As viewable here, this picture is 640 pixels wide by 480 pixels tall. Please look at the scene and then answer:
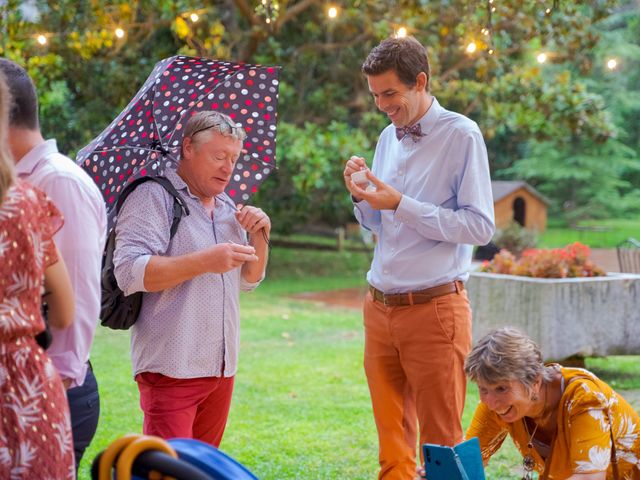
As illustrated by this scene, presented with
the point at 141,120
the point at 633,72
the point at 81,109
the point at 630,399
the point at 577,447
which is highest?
the point at 633,72

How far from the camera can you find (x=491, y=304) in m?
7.75

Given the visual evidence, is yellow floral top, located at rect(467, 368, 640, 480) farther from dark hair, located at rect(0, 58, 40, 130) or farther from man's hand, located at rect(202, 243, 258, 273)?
dark hair, located at rect(0, 58, 40, 130)

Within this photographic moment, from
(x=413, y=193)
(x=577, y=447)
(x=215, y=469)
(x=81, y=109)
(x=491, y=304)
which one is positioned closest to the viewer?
(x=215, y=469)

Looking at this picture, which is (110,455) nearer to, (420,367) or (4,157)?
(4,157)

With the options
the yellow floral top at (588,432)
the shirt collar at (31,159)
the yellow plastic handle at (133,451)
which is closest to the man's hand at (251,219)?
the shirt collar at (31,159)

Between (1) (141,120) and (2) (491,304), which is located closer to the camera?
(1) (141,120)

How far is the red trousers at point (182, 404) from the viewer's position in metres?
3.17

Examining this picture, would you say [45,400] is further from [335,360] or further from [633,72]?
[633,72]

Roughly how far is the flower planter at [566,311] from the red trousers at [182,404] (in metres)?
4.56

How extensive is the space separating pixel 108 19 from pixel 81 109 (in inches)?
247

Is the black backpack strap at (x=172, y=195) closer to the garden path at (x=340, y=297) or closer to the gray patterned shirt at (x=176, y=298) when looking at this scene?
the gray patterned shirt at (x=176, y=298)

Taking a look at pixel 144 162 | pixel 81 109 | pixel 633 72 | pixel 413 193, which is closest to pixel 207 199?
pixel 144 162

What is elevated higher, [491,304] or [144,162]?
[144,162]

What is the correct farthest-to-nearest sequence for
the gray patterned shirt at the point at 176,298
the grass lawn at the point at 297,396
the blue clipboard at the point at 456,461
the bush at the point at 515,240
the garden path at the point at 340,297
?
the bush at the point at 515,240
the garden path at the point at 340,297
the grass lawn at the point at 297,396
the gray patterned shirt at the point at 176,298
the blue clipboard at the point at 456,461
